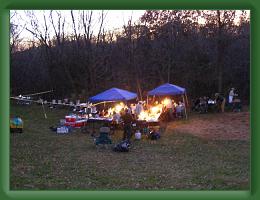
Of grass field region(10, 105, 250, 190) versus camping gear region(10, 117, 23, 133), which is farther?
camping gear region(10, 117, 23, 133)

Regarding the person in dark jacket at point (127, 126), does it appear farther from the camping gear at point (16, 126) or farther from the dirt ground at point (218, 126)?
the camping gear at point (16, 126)

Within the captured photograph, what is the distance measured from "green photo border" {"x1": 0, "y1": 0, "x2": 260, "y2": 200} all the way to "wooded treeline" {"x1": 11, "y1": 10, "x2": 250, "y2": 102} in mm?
21509

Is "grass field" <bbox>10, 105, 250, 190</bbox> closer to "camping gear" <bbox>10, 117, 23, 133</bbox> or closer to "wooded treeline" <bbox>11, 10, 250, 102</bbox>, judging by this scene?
"camping gear" <bbox>10, 117, 23, 133</bbox>

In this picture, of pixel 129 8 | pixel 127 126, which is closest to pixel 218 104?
pixel 127 126

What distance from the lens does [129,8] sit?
11.2ft

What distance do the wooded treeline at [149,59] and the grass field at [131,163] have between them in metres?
9.94

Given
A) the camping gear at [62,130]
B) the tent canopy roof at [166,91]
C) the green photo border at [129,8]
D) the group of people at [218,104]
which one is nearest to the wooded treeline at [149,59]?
the group of people at [218,104]

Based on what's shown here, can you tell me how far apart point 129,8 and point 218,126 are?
1502 centimetres

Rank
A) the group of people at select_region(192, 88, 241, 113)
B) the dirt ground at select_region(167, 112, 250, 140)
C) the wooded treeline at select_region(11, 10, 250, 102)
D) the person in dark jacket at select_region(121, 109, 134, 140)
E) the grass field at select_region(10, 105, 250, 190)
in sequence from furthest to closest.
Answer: the wooded treeline at select_region(11, 10, 250, 102), the group of people at select_region(192, 88, 241, 113), the dirt ground at select_region(167, 112, 250, 140), the person in dark jacket at select_region(121, 109, 134, 140), the grass field at select_region(10, 105, 250, 190)

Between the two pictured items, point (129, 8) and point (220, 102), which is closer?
point (129, 8)

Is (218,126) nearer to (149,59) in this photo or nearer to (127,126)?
(127,126)

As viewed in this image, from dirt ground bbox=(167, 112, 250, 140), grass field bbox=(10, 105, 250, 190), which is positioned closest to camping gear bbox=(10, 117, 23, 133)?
grass field bbox=(10, 105, 250, 190)

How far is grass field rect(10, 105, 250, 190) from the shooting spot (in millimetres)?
8664
